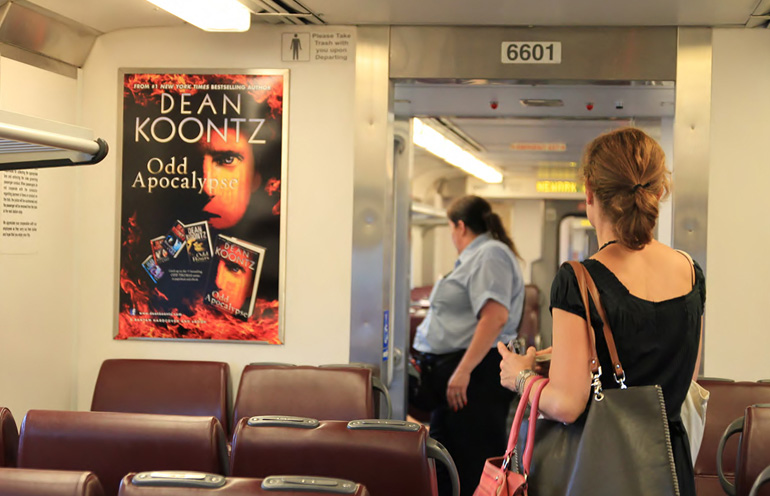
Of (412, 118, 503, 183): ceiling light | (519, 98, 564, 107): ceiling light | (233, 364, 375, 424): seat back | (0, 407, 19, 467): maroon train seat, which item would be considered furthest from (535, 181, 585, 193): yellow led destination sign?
A: (0, 407, 19, 467): maroon train seat

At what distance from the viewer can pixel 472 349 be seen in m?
4.70

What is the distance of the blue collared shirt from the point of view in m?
4.79

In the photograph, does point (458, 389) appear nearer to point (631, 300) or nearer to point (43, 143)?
point (631, 300)

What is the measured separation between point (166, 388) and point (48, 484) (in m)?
2.47

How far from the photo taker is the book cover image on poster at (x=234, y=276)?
180 inches

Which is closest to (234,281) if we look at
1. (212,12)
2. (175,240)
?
(175,240)

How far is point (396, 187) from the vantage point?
5762 mm

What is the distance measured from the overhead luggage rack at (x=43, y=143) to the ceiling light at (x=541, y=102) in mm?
3160

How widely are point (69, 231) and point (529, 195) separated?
946 centimetres

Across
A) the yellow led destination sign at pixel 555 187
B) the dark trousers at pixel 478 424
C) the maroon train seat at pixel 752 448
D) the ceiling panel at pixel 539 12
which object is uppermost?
the ceiling panel at pixel 539 12

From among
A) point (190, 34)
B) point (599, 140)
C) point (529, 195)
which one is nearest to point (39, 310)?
point (190, 34)

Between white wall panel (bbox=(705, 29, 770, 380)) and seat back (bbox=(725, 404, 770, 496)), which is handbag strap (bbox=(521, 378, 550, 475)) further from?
white wall panel (bbox=(705, 29, 770, 380))

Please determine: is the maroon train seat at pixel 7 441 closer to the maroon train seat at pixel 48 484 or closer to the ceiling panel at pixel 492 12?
the maroon train seat at pixel 48 484

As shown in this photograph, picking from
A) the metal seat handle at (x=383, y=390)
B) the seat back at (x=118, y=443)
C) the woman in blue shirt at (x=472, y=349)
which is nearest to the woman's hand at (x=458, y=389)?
the woman in blue shirt at (x=472, y=349)
